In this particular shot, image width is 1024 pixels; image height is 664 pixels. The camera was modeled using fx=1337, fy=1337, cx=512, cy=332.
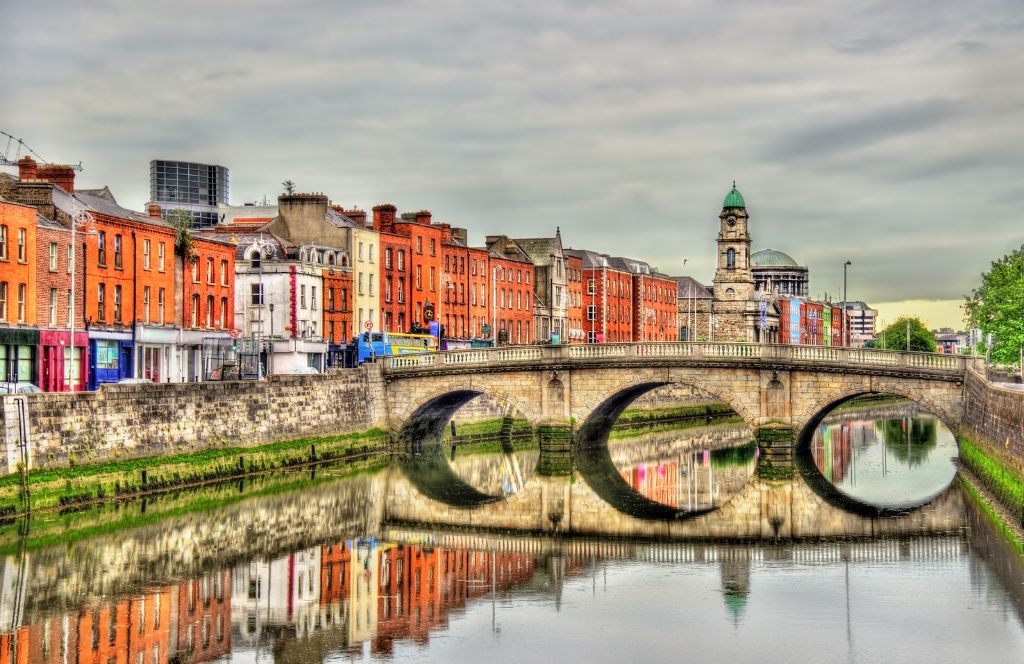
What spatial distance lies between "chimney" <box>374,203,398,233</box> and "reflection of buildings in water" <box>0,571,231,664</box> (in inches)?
2382

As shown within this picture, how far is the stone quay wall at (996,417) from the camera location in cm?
4356

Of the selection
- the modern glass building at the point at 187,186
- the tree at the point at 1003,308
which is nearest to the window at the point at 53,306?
the tree at the point at 1003,308

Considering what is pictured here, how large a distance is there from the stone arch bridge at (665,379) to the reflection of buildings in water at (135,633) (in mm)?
34615

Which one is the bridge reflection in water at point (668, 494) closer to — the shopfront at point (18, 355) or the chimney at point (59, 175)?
the shopfront at point (18, 355)

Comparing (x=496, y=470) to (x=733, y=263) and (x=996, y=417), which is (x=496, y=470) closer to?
(x=996, y=417)

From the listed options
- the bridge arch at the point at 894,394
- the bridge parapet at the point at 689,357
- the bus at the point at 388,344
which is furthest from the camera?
the bus at the point at 388,344

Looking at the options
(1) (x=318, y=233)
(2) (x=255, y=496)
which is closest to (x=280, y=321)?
(1) (x=318, y=233)

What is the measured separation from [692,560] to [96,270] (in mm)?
33967

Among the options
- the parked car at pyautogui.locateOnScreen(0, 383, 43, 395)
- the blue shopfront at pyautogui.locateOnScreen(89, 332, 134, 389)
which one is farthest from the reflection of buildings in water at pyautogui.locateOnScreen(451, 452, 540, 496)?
the parked car at pyautogui.locateOnScreen(0, 383, 43, 395)

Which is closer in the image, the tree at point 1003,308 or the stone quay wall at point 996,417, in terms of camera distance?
the stone quay wall at point 996,417

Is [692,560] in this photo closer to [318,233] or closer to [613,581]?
[613,581]

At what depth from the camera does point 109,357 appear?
2488 inches

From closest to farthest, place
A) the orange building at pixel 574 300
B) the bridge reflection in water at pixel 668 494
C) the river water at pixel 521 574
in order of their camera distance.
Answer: the river water at pixel 521 574 < the bridge reflection in water at pixel 668 494 < the orange building at pixel 574 300

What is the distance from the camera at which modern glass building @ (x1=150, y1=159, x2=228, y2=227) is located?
16125 centimetres
